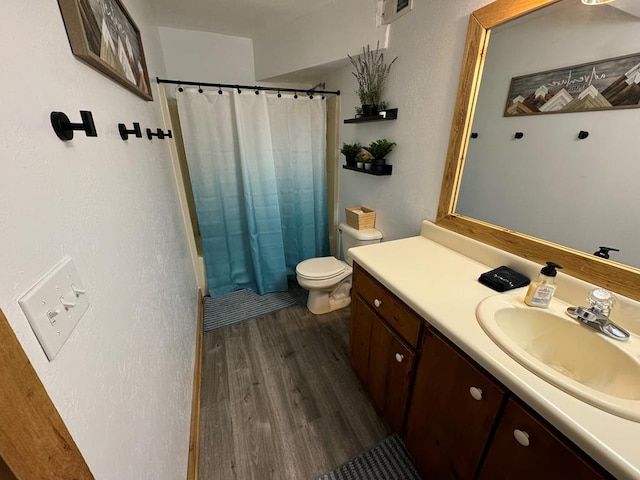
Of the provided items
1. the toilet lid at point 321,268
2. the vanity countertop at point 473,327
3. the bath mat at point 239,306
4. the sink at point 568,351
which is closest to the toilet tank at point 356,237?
the toilet lid at point 321,268

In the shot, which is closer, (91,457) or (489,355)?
(91,457)

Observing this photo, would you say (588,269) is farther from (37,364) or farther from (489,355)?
(37,364)

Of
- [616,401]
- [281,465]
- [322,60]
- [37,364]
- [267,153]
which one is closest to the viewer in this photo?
[37,364]

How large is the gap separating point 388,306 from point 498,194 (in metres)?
0.71

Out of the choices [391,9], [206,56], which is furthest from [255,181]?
[391,9]

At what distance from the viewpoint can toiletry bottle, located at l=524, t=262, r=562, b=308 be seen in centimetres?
92

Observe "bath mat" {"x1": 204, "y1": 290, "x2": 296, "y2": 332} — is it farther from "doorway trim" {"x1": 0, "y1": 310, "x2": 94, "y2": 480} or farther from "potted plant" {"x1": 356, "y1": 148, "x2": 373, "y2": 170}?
"doorway trim" {"x1": 0, "y1": 310, "x2": 94, "y2": 480}

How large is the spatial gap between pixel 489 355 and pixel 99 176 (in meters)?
1.17

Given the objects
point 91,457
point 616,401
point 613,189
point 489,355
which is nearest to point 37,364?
point 91,457

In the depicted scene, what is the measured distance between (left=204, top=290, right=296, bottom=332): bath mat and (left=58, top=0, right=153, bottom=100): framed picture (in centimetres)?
160

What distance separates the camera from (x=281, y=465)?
122 centimetres

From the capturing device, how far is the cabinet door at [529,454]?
1.90ft

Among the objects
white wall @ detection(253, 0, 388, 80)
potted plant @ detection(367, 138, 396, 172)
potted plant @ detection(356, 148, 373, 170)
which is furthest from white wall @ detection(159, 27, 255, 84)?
potted plant @ detection(367, 138, 396, 172)

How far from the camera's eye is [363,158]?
1.91 m
